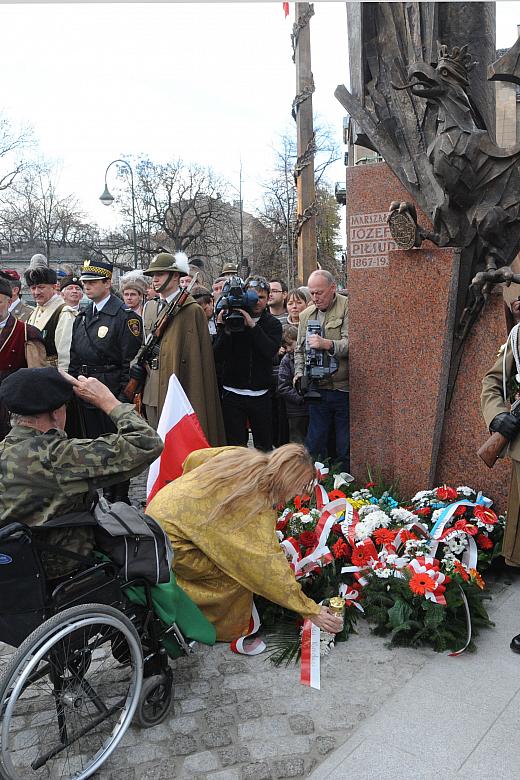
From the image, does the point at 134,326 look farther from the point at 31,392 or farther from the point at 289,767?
the point at 289,767

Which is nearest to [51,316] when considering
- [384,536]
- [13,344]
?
[13,344]

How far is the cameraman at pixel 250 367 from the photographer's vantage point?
5.45m

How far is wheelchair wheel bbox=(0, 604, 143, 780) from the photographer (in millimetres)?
2164

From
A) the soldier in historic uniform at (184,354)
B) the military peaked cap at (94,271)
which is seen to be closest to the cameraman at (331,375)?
the soldier in historic uniform at (184,354)

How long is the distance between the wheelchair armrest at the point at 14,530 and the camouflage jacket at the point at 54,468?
13cm

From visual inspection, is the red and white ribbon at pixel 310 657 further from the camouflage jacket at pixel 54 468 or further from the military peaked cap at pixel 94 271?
the military peaked cap at pixel 94 271

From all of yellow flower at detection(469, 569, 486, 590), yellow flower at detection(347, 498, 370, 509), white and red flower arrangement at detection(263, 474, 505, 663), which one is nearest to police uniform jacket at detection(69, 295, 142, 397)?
white and red flower arrangement at detection(263, 474, 505, 663)

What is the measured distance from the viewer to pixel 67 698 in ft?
8.03

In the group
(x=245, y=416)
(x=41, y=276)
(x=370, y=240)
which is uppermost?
(x=370, y=240)

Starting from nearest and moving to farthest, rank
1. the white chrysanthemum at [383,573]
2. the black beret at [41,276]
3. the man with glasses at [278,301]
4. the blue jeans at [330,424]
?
1. the white chrysanthemum at [383,573]
2. the blue jeans at [330,424]
3. the black beret at [41,276]
4. the man with glasses at [278,301]

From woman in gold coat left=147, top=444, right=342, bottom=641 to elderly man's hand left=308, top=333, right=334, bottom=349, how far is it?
91.9 inches

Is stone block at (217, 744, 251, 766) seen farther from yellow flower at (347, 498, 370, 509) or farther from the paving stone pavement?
yellow flower at (347, 498, 370, 509)

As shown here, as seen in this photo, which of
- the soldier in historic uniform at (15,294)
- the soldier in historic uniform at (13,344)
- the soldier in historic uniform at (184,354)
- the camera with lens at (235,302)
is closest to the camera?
the soldier in historic uniform at (13,344)

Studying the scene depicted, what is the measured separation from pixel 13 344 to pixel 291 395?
2289mm
